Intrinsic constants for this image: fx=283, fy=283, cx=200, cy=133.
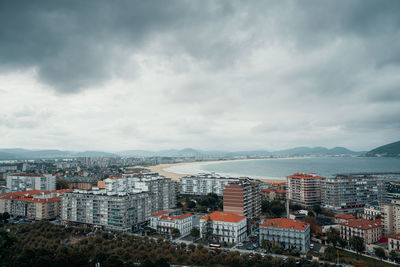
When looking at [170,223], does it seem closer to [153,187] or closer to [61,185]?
[153,187]

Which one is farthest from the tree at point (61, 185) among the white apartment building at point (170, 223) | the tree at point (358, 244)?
the tree at point (358, 244)

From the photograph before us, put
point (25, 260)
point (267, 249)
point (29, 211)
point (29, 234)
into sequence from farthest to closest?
point (29, 211)
point (29, 234)
point (267, 249)
point (25, 260)

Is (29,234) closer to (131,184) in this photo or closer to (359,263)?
(131,184)

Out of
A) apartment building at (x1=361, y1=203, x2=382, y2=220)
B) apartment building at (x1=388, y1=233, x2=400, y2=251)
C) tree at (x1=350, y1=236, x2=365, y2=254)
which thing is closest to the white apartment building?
tree at (x1=350, y1=236, x2=365, y2=254)

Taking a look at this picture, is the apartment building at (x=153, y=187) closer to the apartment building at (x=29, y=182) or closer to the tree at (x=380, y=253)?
the apartment building at (x=29, y=182)

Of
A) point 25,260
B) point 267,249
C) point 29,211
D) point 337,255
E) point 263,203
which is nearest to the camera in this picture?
point 25,260

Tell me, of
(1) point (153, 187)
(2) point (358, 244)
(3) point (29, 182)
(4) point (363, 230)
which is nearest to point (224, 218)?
(2) point (358, 244)

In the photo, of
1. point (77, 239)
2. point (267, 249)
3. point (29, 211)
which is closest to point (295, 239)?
point (267, 249)
